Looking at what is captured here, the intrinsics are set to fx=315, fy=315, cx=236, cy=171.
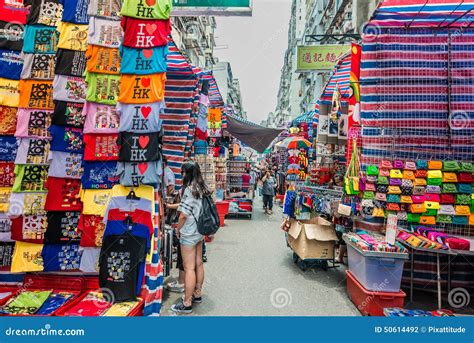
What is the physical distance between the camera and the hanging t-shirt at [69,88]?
373cm

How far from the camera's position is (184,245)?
12.7 ft

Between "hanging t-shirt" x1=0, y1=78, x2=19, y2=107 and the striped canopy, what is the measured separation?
4.83 meters

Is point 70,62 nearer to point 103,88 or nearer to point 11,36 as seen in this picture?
point 103,88

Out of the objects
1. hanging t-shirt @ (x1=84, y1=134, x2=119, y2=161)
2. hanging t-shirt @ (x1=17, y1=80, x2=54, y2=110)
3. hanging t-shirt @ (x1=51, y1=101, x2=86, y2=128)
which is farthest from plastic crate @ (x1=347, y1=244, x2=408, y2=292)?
hanging t-shirt @ (x1=17, y1=80, x2=54, y2=110)

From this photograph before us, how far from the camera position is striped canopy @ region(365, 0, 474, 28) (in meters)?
4.05

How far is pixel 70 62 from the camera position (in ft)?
12.4

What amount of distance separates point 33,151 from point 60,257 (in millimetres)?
1345

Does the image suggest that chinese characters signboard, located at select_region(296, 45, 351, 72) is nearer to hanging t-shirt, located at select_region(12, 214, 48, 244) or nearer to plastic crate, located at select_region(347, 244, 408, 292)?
plastic crate, located at select_region(347, 244, 408, 292)

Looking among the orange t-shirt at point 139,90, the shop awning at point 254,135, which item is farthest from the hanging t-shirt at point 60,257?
the shop awning at point 254,135

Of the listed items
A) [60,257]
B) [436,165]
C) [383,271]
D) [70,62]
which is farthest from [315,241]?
[70,62]

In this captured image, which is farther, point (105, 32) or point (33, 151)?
point (33, 151)

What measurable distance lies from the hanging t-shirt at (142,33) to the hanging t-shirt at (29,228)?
7.85 feet

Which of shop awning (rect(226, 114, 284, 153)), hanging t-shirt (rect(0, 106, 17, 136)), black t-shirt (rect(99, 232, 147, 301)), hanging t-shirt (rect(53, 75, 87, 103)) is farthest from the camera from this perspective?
shop awning (rect(226, 114, 284, 153))

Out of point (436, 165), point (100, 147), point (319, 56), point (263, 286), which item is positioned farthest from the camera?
point (319, 56)
